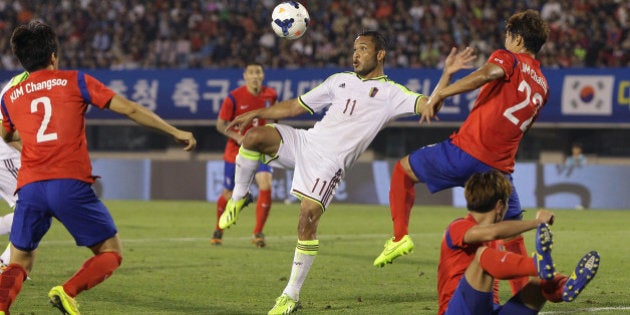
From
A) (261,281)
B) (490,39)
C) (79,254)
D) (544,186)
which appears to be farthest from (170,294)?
(490,39)

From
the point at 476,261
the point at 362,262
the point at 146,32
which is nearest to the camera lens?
the point at 476,261

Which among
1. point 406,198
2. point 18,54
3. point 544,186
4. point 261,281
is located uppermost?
point 18,54

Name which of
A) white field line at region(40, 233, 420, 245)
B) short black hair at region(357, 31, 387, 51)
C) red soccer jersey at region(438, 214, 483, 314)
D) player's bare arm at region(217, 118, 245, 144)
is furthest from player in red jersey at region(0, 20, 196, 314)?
white field line at region(40, 233, 420, 245)

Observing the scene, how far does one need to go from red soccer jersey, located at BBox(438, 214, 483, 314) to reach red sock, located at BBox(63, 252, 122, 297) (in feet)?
7.31

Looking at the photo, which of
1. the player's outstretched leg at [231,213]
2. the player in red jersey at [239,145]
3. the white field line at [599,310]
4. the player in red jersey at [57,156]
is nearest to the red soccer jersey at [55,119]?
the player in red jersey at [57,156]

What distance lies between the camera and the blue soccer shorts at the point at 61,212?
748 centimetres

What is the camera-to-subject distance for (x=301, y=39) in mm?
30609

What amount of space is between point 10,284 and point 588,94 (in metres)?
20.9

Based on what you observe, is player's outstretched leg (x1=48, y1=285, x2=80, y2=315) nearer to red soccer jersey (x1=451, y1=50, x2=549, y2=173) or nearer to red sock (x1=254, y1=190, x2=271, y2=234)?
red soccer jersey (x1=451, y1=50, x2=549, y2=173)

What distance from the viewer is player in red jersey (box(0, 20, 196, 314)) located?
24.6ft

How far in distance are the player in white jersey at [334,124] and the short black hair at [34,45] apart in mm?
2440

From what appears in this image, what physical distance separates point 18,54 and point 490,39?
21.4m

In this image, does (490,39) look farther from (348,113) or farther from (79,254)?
(348,113)

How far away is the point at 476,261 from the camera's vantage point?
21.8 feet
